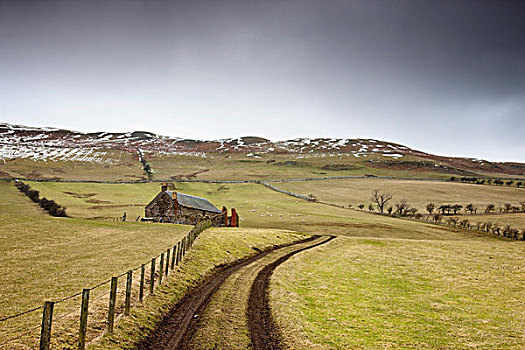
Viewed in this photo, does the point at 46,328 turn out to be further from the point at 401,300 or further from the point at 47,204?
the point at 47,204

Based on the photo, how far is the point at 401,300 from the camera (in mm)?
18578

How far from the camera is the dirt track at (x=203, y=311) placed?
41.1ft

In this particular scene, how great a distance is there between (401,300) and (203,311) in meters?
11.4

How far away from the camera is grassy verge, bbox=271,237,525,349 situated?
43.2ft

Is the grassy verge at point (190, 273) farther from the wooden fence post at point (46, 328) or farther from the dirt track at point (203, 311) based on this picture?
the wooden fence post at point (46, 328)

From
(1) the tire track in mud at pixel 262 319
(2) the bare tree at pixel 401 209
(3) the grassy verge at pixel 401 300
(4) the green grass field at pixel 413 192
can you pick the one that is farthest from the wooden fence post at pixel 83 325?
(4) the green grass field at pixel 413 192

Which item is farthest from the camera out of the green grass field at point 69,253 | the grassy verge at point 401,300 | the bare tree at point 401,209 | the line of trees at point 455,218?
the bare tree at point 401,209

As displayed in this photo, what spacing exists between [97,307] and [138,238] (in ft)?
70.4

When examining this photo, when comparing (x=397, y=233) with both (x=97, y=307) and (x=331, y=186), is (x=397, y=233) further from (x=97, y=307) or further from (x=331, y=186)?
(x=331, y=186)

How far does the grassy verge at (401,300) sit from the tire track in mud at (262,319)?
1.66 ft

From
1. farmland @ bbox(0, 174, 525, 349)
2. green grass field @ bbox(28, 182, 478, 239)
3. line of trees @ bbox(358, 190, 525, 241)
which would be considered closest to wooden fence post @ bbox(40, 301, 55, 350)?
farmland @ bbox(0, 174, 525, 349)

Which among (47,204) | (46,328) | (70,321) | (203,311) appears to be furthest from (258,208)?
(46,328)

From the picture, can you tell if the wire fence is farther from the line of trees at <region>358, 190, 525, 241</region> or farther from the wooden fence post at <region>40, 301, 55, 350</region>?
the line of trees at <region>358, 190, 525, 241</region>

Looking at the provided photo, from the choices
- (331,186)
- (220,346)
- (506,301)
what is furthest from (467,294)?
(331,186)
